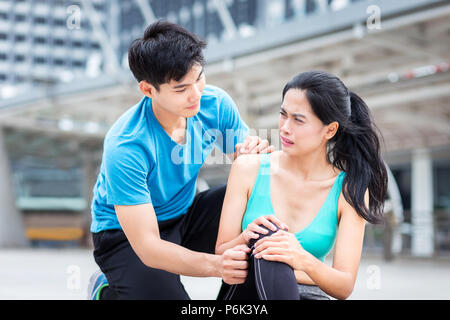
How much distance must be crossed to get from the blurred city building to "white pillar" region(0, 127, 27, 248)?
0.13ft

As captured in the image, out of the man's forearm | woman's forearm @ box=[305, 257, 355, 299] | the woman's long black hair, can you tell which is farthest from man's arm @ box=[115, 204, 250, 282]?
the woman's long black hair

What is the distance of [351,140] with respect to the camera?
241cm

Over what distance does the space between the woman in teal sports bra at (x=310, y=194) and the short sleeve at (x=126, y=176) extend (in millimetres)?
377

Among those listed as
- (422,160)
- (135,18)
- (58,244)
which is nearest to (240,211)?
(422,160)

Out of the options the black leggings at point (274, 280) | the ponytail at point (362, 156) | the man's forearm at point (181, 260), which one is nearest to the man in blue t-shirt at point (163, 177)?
the man's forearm at point (181, 260)

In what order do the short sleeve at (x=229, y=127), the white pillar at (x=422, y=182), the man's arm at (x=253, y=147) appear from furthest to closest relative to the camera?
the white pillar at (x=422, y=182), the short sleeve at (x=229, y=127), the man's arm at (x=253, y=147)

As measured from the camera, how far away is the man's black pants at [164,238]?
272 cm

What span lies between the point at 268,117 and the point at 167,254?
12573mm

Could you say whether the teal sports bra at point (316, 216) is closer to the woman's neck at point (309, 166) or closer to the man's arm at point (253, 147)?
the woman's neck at point (309, 166)

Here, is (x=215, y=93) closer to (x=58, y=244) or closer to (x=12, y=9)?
(x=58, y=244)

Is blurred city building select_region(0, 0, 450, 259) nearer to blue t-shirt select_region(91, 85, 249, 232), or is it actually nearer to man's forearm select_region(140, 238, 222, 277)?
blue t-shirt select_region(91, 85, 249, 232)

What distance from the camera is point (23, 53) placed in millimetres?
42812

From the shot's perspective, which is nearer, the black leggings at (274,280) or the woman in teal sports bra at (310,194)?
the black leggings at (274,280)

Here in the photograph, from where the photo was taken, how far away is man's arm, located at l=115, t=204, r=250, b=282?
6.86 ft
